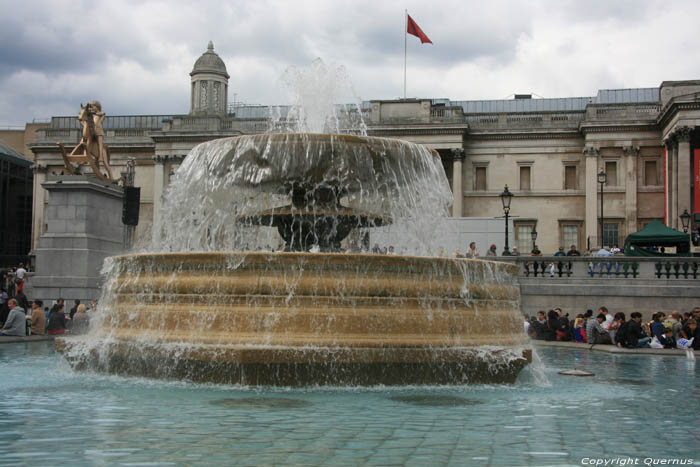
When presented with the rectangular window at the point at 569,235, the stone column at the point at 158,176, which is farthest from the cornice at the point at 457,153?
the stone column at the point at 158,176

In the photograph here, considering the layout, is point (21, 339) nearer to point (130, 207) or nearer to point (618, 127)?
point (130, 207)

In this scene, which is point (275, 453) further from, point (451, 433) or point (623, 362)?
Result: point (623, 362)

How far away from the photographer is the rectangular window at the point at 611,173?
1984 inches

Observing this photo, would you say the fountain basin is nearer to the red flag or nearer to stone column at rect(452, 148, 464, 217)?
the red flag

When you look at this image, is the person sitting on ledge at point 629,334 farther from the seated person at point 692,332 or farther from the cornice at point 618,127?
the cornice at point 618,127

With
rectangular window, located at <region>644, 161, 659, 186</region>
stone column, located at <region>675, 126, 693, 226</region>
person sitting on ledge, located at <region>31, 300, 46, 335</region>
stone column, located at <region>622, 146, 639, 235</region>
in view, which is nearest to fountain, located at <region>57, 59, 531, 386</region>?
person sitting on ledge, located at <region>31, 300, 46, 335</region>

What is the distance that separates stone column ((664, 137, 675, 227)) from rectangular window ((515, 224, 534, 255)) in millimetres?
8610

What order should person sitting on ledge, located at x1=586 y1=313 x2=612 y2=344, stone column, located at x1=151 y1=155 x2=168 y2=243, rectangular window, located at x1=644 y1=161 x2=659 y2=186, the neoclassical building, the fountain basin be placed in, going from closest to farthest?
the fountain basin < person sitting on ledge, located at x1=586 y1=313 x2=612 y2=344 < the neoclassical building < rectangular window, located at x1=644 y1=161 x2=659 y2=186 < stone column, located at x1=151 y1=155 x2=168 y2=243

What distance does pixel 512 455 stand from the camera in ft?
14.8

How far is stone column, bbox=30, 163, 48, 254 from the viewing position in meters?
58.3

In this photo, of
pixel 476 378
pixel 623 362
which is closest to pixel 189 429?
pixel 476 378

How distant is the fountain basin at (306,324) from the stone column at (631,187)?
44.4 meters

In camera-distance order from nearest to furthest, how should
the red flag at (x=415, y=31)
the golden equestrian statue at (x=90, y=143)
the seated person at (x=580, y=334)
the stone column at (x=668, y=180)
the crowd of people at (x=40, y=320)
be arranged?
the crowd of people at (x=40, y=320) < the seated person at (x=580, y=334) < the golden equestrian statue at (x=90, y=143) < the stone column at (x=668, y=180) < the red flag at (x=415, y=31)

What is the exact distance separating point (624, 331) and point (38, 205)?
2074 inches
